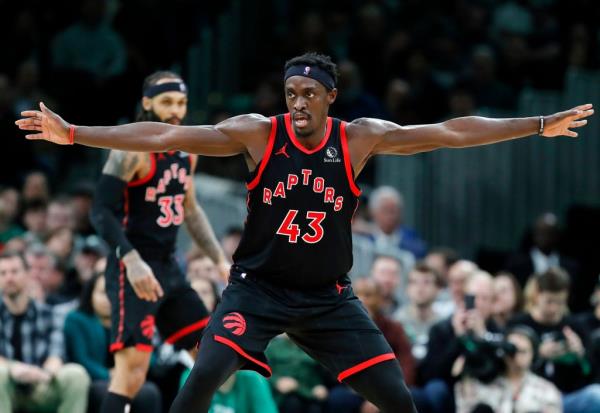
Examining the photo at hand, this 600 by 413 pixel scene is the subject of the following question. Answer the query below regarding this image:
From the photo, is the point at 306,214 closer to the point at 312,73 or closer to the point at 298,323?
the point at 298,323

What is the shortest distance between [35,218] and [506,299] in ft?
13.9

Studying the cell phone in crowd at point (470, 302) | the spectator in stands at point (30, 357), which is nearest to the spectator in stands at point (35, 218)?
the spectator in stands at point (30, 357)

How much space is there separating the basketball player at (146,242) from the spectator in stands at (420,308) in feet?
10.3

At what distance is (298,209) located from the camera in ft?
22.9

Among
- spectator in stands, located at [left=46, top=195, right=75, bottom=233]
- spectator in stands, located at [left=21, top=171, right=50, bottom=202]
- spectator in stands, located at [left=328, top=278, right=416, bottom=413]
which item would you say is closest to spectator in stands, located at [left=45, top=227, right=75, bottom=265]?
A: spectator in stands, located at [left=46, top=195, right=75, bottom=233]

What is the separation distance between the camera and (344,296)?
7.13 metres

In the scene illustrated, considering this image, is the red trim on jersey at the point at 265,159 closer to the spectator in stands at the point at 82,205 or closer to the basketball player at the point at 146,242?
the basketball player at the point at 146,242

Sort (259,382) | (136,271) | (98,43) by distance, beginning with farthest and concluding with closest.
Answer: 1. (98,43)
2. (259,382)
3. (136,271)

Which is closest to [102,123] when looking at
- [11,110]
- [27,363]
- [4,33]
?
[11,110]

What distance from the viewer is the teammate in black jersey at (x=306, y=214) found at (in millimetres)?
6914

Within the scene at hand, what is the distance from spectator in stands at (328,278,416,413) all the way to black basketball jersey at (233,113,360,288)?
3.41m

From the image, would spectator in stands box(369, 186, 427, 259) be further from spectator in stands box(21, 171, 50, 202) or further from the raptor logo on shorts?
the raptor logo on shorts

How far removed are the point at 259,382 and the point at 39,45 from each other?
21.8 ft

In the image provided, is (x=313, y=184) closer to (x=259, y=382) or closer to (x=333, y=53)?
(x=259, y=382)
